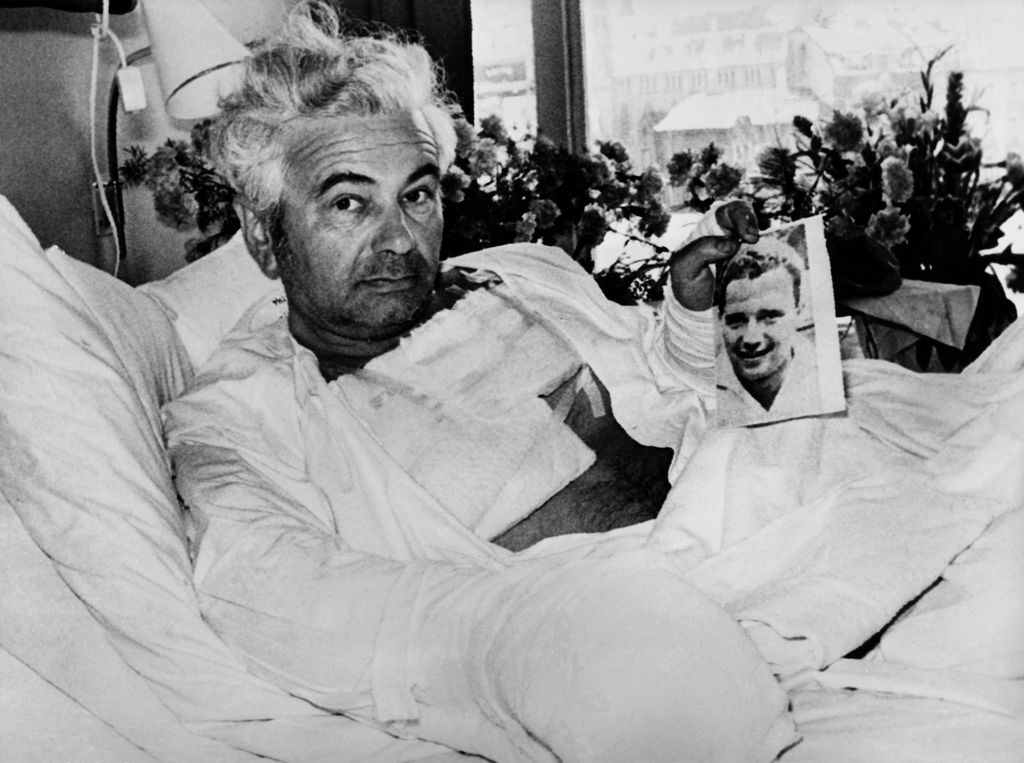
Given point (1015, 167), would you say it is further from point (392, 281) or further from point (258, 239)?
point (258, 239)

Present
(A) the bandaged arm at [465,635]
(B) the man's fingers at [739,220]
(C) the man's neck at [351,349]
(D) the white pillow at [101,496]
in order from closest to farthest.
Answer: (A) the bandaged arm at [465,635], (D) the white pillow at [101,496], (B) the man's fingers at [739,220], (C) the man's neck at [351,349]

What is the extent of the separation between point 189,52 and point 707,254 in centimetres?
78

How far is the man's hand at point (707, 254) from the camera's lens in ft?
5.24

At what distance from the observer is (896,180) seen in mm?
1735

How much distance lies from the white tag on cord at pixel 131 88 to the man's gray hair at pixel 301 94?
175 millimetres

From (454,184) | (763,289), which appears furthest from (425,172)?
(763,289)

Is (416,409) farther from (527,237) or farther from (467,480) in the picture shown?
(527,237)

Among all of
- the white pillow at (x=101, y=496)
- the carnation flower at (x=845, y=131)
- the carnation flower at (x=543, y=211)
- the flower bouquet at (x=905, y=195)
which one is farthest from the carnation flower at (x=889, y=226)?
the white pillow at (x=101, y=496)

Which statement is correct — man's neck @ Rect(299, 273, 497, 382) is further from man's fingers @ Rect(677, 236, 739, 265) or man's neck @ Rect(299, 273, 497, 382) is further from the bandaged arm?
man's fingers @ Rect(677, 236, 739, 265)

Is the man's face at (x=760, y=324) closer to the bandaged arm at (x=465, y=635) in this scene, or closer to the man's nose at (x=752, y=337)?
the man's nose at (x=752, y=337)

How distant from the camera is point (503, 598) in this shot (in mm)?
1397

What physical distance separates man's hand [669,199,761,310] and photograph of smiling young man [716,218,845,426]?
2 cm

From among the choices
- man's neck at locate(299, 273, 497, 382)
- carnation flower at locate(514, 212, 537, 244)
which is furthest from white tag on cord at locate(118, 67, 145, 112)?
carnation flower at locate(514, 212, 537, 244)

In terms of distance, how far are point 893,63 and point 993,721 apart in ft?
3.15
